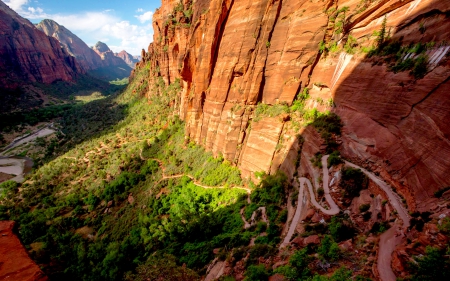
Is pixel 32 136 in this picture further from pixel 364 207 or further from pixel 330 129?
pixel 364 207

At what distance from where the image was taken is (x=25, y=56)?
5305 inches

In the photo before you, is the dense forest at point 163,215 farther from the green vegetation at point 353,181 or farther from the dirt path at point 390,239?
the dirt path at point 390,239

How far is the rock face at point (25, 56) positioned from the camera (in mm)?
124562

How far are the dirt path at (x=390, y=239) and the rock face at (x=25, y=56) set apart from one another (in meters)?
170

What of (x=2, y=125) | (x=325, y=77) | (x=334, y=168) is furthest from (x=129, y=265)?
(x=2, y=125)

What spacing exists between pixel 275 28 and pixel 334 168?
21.6 meters

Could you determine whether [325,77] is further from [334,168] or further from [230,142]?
[230,142]

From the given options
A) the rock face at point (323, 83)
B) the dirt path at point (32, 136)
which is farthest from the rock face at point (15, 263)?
the dirt path at point (32, 136)

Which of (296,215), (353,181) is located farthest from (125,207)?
(353,181)

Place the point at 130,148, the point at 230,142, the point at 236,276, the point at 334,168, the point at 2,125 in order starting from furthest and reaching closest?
the point at 2,125, the point at 130,148, the point at 230,142, the point at 334,168, the point at 236,276

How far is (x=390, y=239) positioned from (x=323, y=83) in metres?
18.1

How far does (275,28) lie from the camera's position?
2855cm

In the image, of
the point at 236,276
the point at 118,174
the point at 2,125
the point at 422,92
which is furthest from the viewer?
the point at 2,125

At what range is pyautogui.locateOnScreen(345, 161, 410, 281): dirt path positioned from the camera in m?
10.0
